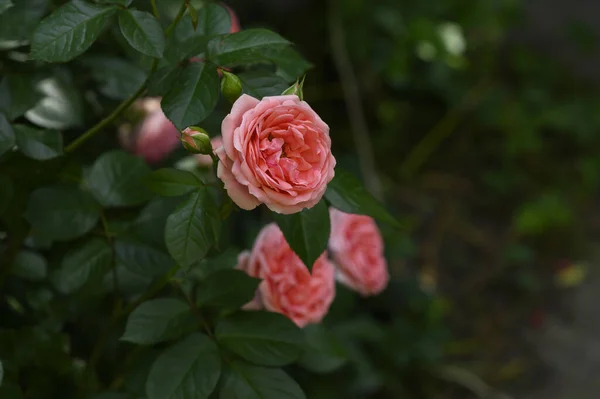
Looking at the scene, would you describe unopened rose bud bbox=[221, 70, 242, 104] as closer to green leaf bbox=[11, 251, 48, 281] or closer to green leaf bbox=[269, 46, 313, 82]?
green leaf bbox=[269, 46, 313, 82]

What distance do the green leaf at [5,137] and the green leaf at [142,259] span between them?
5.3 inches

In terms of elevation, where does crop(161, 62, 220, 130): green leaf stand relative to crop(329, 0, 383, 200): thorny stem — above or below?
above

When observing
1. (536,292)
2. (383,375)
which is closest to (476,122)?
(536,292)

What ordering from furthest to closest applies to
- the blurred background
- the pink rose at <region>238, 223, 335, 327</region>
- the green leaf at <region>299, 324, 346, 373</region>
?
the blurred background < the green leaf at <region>299, 324, 346, 373</region> < the pink rose at <region>238, 223, 335, 327</region>

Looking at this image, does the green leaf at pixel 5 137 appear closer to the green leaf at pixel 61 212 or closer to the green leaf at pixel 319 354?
the green leaf at pixel 61 212

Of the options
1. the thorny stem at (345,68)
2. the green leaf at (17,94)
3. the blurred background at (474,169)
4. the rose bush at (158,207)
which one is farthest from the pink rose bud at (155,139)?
the thorny stem at (345,68)

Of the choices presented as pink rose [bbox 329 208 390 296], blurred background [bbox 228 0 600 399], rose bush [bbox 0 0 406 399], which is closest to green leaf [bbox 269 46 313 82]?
rose bush [bbox 0 0 406 399]

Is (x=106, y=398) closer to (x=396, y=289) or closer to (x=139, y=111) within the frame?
(x=139, y=111)

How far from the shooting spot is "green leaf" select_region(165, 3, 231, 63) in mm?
484

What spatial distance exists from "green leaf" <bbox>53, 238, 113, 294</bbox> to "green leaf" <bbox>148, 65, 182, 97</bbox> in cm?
17

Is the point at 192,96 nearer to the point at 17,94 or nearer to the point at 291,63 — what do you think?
the point at 291,63

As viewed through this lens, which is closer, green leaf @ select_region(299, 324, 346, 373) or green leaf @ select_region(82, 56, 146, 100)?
green leaf @ select_region(82, 56, 146, 100)

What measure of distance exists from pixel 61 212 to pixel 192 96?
0.19 meters

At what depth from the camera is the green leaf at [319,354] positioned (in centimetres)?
81
